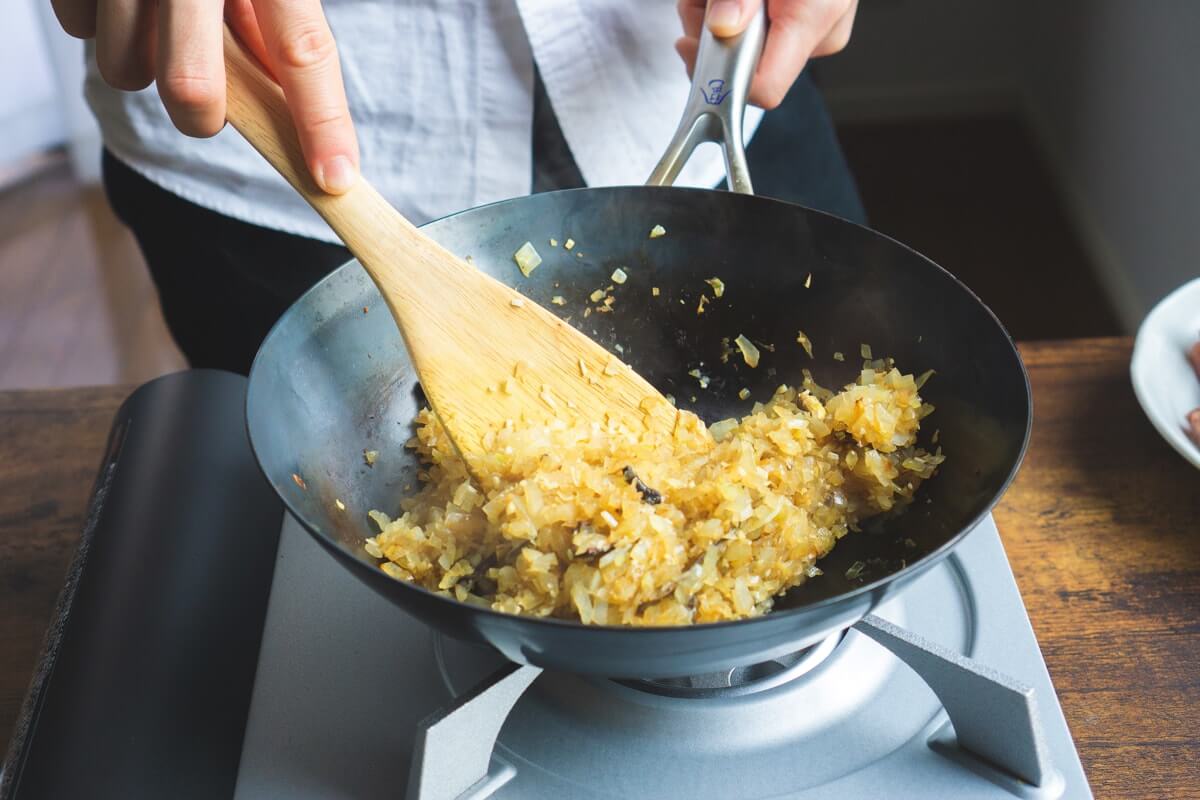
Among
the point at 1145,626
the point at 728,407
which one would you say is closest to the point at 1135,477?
the point at 1145,626

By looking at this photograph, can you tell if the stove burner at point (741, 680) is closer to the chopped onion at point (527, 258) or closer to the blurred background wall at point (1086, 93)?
the chopped onion at point (527, 258)

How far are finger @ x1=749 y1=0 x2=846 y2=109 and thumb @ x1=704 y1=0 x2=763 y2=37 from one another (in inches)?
1.8

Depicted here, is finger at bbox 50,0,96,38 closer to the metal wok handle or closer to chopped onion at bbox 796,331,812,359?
the metal wok handle

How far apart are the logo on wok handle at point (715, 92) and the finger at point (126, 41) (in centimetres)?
46

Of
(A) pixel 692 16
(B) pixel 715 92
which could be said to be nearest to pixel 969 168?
(A) pixel 692 16

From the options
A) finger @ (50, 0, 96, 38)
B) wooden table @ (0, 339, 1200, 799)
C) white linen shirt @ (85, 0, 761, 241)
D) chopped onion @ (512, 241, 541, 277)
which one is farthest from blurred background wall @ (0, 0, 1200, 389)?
finger @ (50, 0, 96, 38)

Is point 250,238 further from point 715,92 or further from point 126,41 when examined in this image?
point 715,92

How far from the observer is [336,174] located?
801mm

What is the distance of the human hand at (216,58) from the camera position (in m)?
0.73

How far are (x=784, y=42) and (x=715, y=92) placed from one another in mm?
100

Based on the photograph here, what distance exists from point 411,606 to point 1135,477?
2.35ft

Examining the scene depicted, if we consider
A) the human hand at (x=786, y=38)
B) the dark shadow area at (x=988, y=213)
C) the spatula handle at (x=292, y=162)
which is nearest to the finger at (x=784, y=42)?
the human hand at (x=786, y=38)

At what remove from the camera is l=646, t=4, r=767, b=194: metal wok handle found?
3.10 feet

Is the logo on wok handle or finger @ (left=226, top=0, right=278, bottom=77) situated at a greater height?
finger @ (left=226, top=0, right=278, bottom=77)
